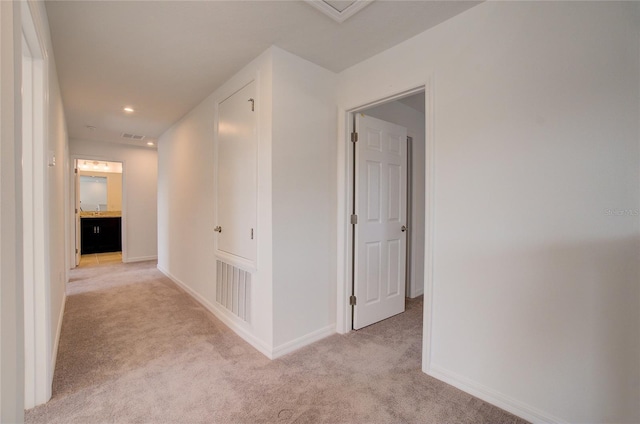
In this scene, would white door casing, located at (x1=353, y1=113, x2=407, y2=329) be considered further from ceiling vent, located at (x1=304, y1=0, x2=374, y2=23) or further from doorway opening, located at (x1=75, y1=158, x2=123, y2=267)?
doorway opening, located at (x1=75, y1=158, x2=123, y2=267)

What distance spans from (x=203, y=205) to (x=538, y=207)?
314 centimetres

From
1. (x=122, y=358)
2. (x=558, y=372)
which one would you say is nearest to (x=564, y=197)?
(x=558, y=372)

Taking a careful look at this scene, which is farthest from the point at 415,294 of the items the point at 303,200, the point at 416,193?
the point at 303,200

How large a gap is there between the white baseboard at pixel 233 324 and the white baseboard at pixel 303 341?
0.25ft

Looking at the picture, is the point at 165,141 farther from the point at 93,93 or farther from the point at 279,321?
the point at 279,321

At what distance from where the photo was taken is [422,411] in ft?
5.24

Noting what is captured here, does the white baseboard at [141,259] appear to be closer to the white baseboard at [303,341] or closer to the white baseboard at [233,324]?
the white baseboard at [233,324]

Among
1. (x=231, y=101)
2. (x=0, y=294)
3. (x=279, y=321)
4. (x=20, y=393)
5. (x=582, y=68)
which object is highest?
(x=231, y=101)

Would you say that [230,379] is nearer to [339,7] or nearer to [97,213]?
[339,7]

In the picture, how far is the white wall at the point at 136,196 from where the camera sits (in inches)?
218

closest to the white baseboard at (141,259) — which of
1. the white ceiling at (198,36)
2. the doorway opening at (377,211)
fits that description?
the white ceiling at (198,36)

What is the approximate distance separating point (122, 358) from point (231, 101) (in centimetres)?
235

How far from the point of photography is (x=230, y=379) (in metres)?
1.88

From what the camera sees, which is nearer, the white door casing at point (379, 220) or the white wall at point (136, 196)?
the white door casing at point (379, 220)
